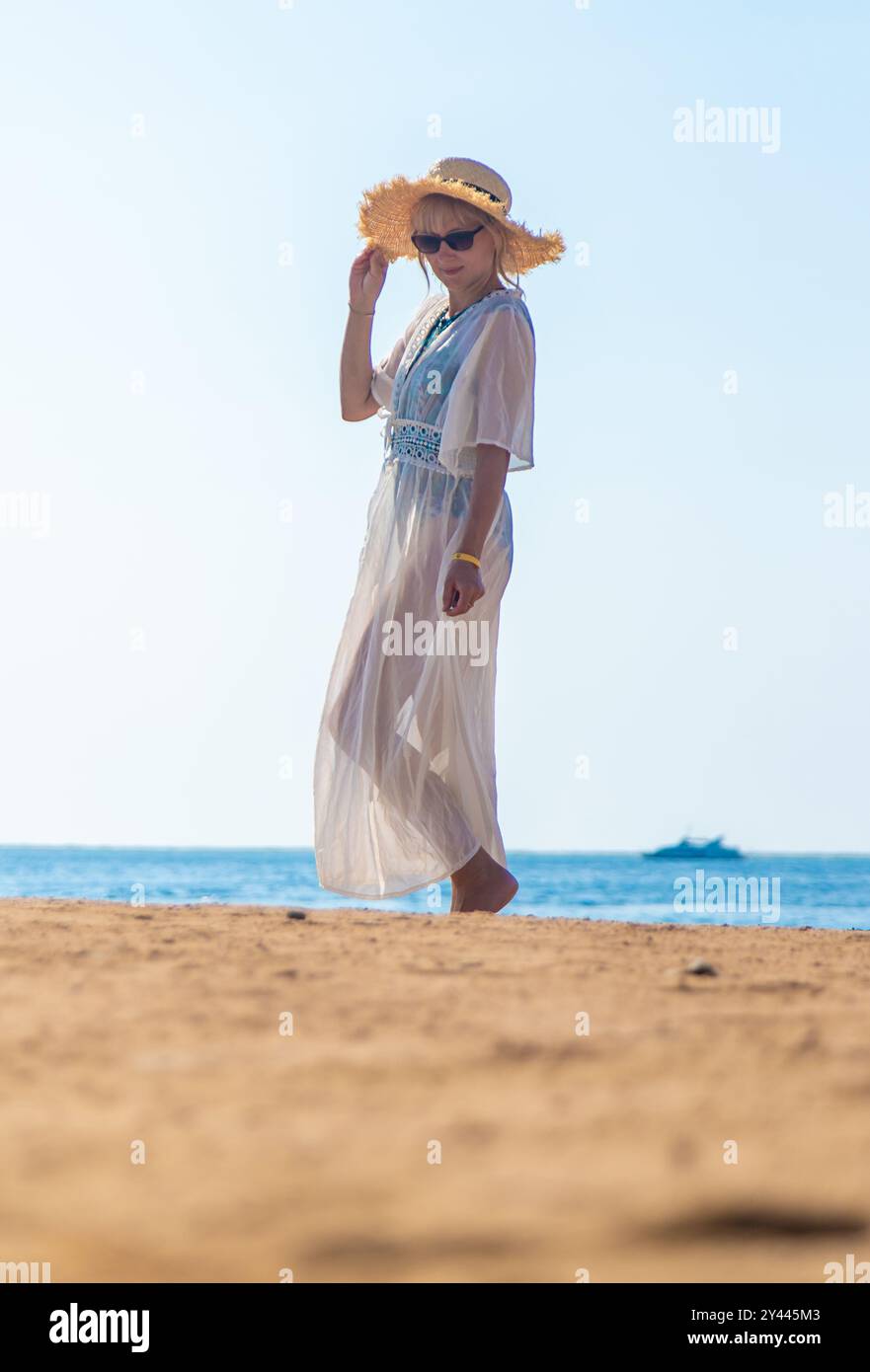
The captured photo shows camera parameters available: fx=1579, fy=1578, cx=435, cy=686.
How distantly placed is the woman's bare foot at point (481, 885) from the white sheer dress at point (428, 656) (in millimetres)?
48

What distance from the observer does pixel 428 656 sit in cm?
496

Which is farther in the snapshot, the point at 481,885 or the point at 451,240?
the point at 451,240

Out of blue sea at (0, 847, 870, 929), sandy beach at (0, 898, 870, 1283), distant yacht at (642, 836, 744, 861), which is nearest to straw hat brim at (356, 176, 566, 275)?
sandy beach at (0, 898, 870, 1283)

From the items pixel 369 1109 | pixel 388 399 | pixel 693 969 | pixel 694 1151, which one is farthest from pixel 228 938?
pixel 388 399

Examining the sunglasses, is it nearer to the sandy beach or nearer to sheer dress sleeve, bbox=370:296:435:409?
sheer dress sleeve, bbox=370:296:435:409

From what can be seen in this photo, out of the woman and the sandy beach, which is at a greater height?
the woman

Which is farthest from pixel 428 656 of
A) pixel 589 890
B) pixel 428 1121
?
pixel 589 890

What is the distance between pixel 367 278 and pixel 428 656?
1.35 m

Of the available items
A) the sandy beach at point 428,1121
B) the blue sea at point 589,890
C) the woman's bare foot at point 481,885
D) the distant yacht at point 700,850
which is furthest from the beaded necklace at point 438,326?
the distant yacht at point 700,850

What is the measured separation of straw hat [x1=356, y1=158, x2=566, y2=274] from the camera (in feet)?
16.5

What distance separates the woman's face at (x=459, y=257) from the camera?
16.7 ft

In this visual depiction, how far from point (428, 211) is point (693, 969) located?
2948 millimetres

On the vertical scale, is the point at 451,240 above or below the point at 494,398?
above

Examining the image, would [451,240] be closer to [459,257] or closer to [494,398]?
[459,257]
